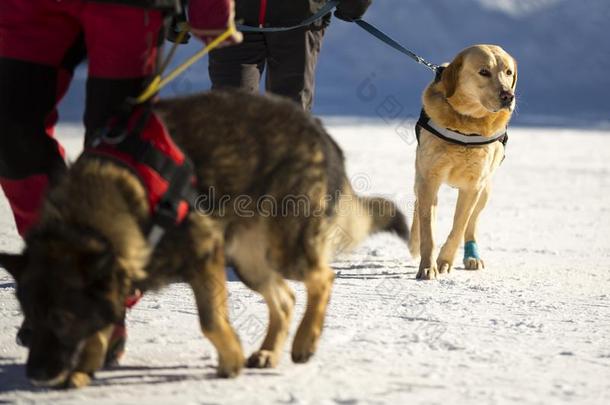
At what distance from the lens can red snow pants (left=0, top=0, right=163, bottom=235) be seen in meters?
2.76

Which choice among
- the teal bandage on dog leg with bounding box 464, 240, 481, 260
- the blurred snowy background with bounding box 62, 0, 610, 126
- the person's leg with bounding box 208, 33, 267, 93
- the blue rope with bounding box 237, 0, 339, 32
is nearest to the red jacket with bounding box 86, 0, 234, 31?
the blue rope with bounding box 237, 0, 339, 32

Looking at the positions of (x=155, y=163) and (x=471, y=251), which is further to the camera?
(x=471, y=251)

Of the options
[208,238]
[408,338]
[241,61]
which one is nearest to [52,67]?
[208,238]

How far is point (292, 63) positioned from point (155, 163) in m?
2.13

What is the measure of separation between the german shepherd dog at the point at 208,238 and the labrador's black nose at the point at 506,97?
2118 mm

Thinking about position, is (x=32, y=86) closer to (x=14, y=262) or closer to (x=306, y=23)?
(x=14, y=262)

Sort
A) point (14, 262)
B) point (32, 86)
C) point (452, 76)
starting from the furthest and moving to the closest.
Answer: point (452, 76), point (32, 86), point (14, 262)

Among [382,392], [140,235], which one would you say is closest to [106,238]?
[140,235]

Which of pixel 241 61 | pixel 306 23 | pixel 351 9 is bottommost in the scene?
pixel 241 61

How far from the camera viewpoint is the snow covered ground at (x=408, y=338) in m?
2.72

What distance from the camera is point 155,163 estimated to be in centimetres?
260

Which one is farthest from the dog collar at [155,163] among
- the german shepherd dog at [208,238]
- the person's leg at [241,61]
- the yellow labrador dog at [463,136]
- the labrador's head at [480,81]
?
the labrador's head at [480,81]

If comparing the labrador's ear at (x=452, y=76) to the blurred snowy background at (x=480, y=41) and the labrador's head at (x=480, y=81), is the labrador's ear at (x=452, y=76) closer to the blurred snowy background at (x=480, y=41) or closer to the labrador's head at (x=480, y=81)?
the labrador's head at (x=480, y=81)

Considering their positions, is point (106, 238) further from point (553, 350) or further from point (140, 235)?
point (553, 350)
